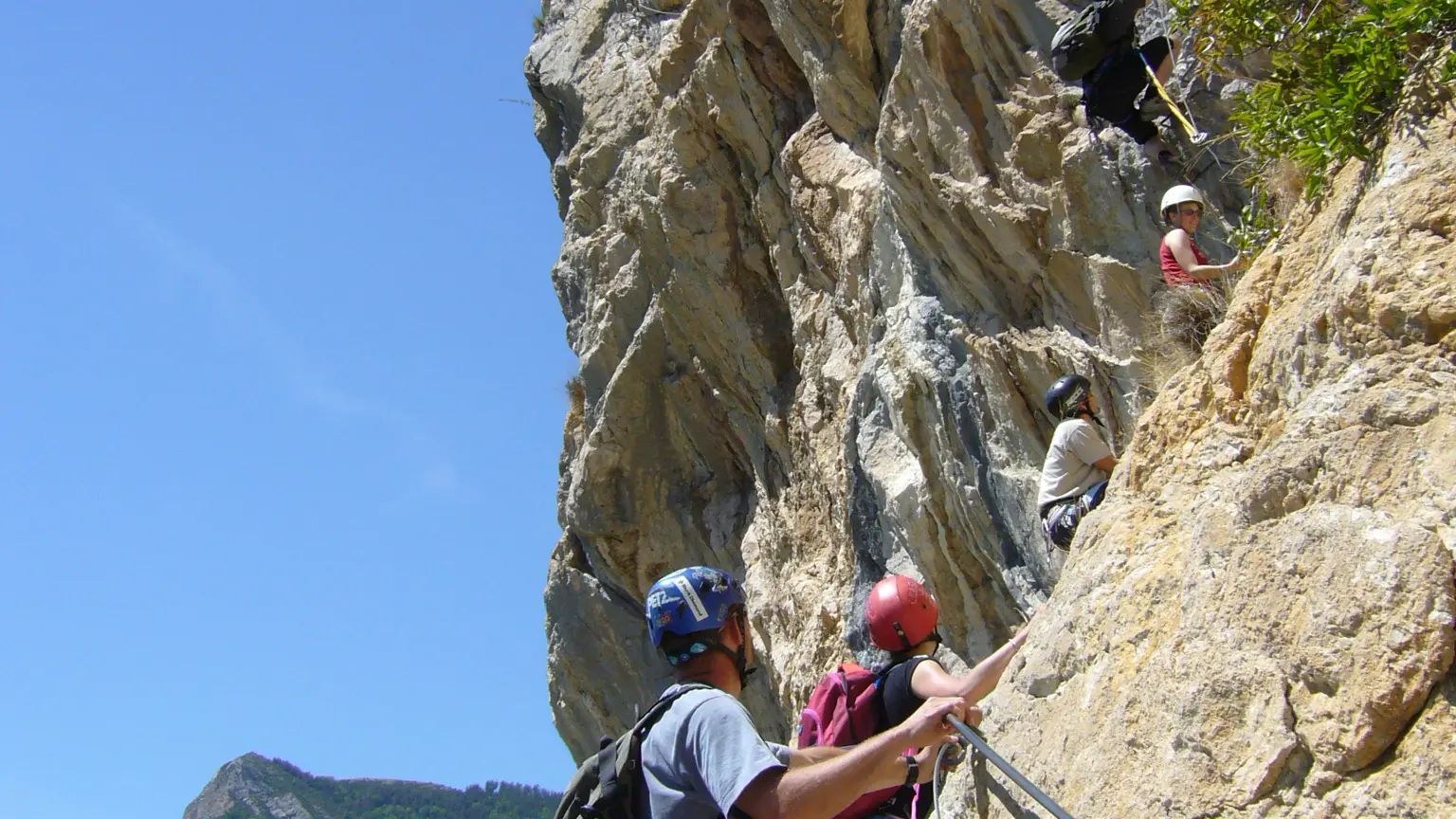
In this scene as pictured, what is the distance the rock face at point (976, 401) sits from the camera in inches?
129

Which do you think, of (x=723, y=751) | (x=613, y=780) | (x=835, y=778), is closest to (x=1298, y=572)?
(x=835, y=778)

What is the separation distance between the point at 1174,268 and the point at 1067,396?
101cm

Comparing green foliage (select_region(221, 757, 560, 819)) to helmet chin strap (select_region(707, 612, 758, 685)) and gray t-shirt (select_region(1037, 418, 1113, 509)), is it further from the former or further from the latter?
helmet chin strap (select_region(707, 612, 758, 685))

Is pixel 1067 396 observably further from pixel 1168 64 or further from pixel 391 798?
pixel 391 798

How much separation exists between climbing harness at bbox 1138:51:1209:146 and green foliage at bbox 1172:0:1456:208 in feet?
6.49

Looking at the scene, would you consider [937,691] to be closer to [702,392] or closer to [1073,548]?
[1073,548]

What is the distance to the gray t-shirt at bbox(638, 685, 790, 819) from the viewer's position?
3.25m

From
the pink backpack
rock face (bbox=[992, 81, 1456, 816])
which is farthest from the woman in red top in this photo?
the pink backpack

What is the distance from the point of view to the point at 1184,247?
8133 mm

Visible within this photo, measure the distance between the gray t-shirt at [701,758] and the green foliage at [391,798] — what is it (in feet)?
229

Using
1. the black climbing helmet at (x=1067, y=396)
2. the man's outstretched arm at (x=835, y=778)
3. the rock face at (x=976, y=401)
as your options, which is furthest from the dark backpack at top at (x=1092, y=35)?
the man's outstretched arm at (x=835, y=778)

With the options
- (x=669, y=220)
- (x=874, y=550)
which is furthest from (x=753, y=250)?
(x=874, y=550)

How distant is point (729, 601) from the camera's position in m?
3.88

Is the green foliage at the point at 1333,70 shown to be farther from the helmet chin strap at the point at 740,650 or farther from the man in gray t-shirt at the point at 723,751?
the helmet chin strap at the point at 740,650
